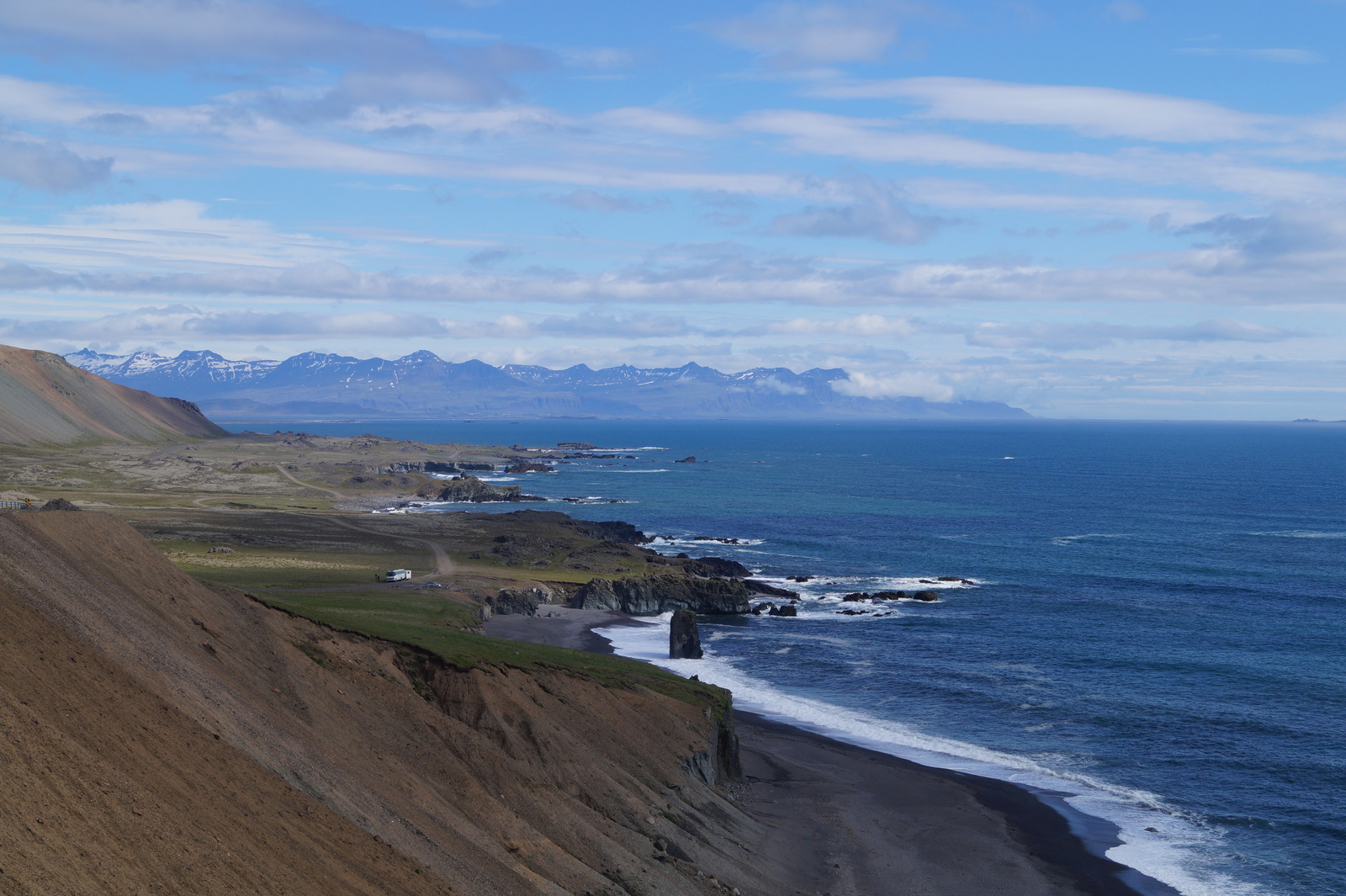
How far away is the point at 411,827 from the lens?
89.0 feet

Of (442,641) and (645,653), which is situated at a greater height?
(442,641)

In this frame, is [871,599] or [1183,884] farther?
[871,599]

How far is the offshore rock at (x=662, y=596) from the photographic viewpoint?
91.2m

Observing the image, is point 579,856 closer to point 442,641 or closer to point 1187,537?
point 442,641

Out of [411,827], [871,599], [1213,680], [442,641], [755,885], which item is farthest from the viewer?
[871,599]

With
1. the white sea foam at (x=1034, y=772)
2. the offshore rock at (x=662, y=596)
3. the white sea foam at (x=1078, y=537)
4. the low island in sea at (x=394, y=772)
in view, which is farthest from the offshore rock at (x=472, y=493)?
the low island in sea at (x=394, y=772)

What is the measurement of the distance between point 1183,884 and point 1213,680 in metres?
29.7

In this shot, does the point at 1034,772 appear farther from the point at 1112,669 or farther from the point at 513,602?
the point at 513,602

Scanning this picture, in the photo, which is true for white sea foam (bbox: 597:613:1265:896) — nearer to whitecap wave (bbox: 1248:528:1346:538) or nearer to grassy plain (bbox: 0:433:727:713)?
grassy plain (bbox: 0:433:727:713)

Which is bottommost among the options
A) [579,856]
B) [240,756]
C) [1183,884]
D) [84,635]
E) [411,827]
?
[1183,884]

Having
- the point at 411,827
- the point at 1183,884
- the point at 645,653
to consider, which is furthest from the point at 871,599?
the point at 411,827

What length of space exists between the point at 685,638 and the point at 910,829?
29.9 meters

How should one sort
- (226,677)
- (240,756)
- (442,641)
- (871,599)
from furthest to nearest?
(871,599), (442,641), (226,677), (240,756)

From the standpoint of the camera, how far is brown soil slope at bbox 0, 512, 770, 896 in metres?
19.6
